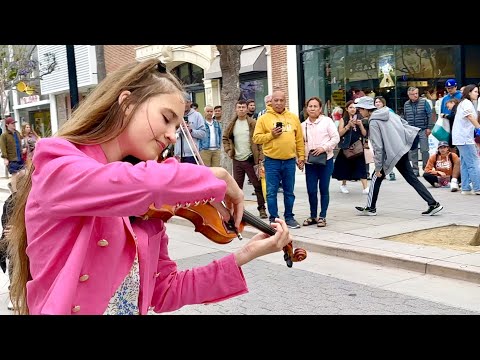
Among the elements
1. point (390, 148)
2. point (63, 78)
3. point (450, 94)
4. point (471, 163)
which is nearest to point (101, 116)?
point (390, 148)

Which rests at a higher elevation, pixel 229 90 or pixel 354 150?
pixel 229 90

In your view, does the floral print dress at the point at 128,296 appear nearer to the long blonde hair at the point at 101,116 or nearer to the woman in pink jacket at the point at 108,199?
the woman in pink jacket at the point at 108,199

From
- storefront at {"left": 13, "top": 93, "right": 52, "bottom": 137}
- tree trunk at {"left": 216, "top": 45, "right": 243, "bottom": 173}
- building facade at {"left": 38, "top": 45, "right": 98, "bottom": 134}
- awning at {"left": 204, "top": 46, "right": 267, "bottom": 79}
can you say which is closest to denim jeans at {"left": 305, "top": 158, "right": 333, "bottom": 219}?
tree trunk at {"left": 216, "top": 45, "right": 243, "bottom": 173}

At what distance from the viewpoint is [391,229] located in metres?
7.90

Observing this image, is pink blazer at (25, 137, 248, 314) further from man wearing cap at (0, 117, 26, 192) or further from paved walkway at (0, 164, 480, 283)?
man wearing cap at (0, 117, 26, 192)

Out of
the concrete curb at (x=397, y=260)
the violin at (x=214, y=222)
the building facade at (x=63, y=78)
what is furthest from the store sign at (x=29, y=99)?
the violin at (x=214, y=222)

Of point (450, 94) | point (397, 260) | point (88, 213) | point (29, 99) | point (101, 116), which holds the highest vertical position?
point (29, 99)

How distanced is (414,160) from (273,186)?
18.0 feet

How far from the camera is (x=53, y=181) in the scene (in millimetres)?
1396

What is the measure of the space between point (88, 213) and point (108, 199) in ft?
0.25

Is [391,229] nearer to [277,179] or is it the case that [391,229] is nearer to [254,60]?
[277,179]

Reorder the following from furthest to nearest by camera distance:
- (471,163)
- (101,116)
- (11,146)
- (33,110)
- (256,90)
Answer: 1. (33,110)
2. (256,90)
3. (11,146)
4. (471,163)
5. (101,116)
